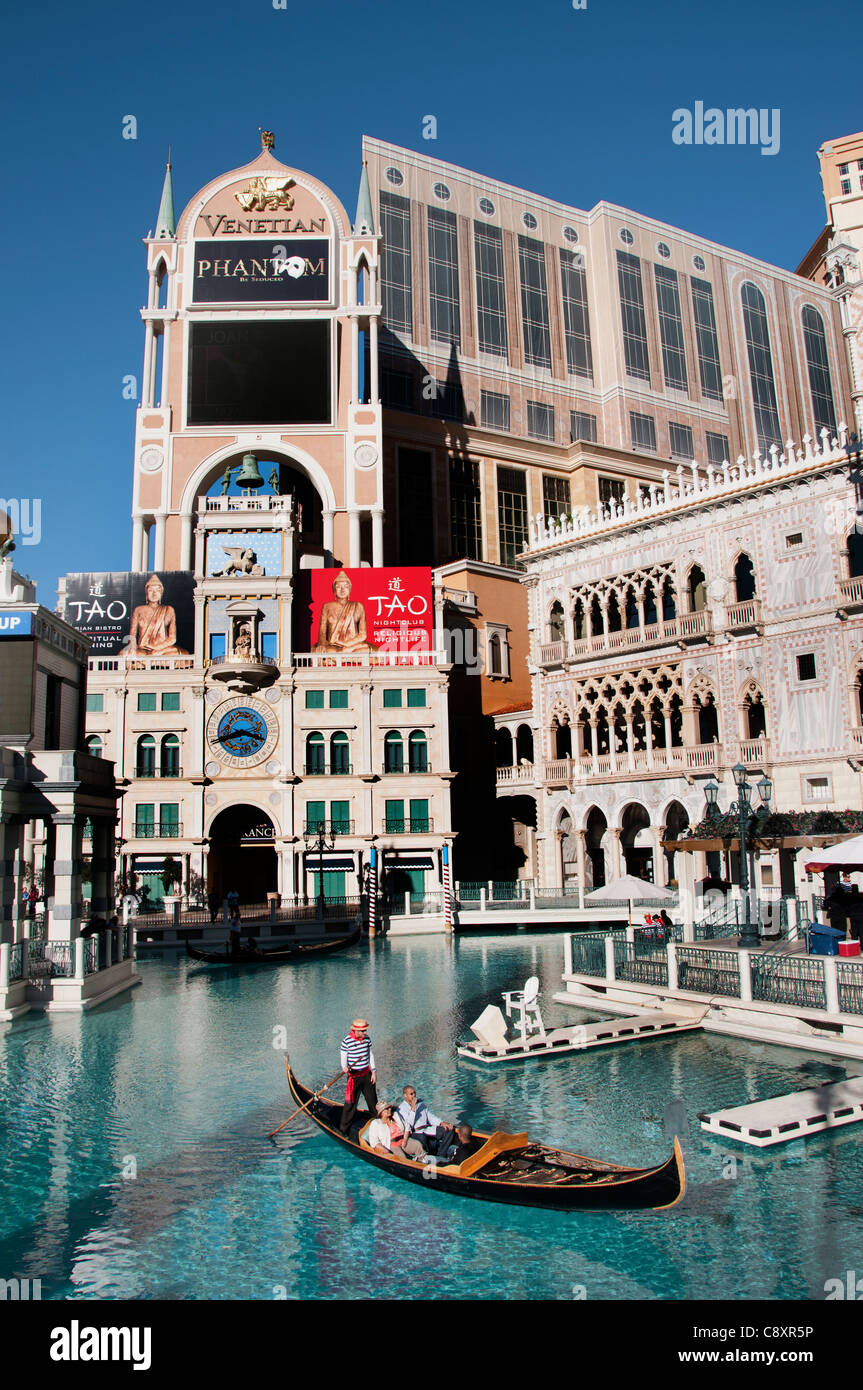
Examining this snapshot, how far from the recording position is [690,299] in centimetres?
6869

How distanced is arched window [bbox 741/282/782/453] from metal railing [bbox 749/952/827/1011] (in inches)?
2369

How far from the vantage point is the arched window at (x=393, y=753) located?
1734 inches

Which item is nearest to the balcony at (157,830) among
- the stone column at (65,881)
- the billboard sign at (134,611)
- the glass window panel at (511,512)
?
the billboard sign at (134,611)

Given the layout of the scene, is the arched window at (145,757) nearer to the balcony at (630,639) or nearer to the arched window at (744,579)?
the balcony at (630,639)

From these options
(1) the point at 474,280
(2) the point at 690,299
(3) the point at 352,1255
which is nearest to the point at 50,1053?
(3) the point at 352,1255

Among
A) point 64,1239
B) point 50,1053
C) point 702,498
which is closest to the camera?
point 64,1239

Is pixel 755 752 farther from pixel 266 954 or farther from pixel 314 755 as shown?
pixel 314 755

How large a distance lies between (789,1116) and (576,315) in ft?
201

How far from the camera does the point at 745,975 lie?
17.0 m

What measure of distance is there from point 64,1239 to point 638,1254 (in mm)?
5259

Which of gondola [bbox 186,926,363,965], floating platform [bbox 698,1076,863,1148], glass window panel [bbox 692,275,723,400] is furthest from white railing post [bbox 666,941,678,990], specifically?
glass window panel [bbox 692,275,723,400]

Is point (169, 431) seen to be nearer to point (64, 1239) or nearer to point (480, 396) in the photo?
point (480, 396)

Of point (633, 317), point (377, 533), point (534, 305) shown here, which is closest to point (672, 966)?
point (377, 533)

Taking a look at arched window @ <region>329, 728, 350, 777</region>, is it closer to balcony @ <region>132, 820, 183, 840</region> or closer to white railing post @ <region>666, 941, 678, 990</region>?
balcony @ <region>132, 820, 183, 840</region>
